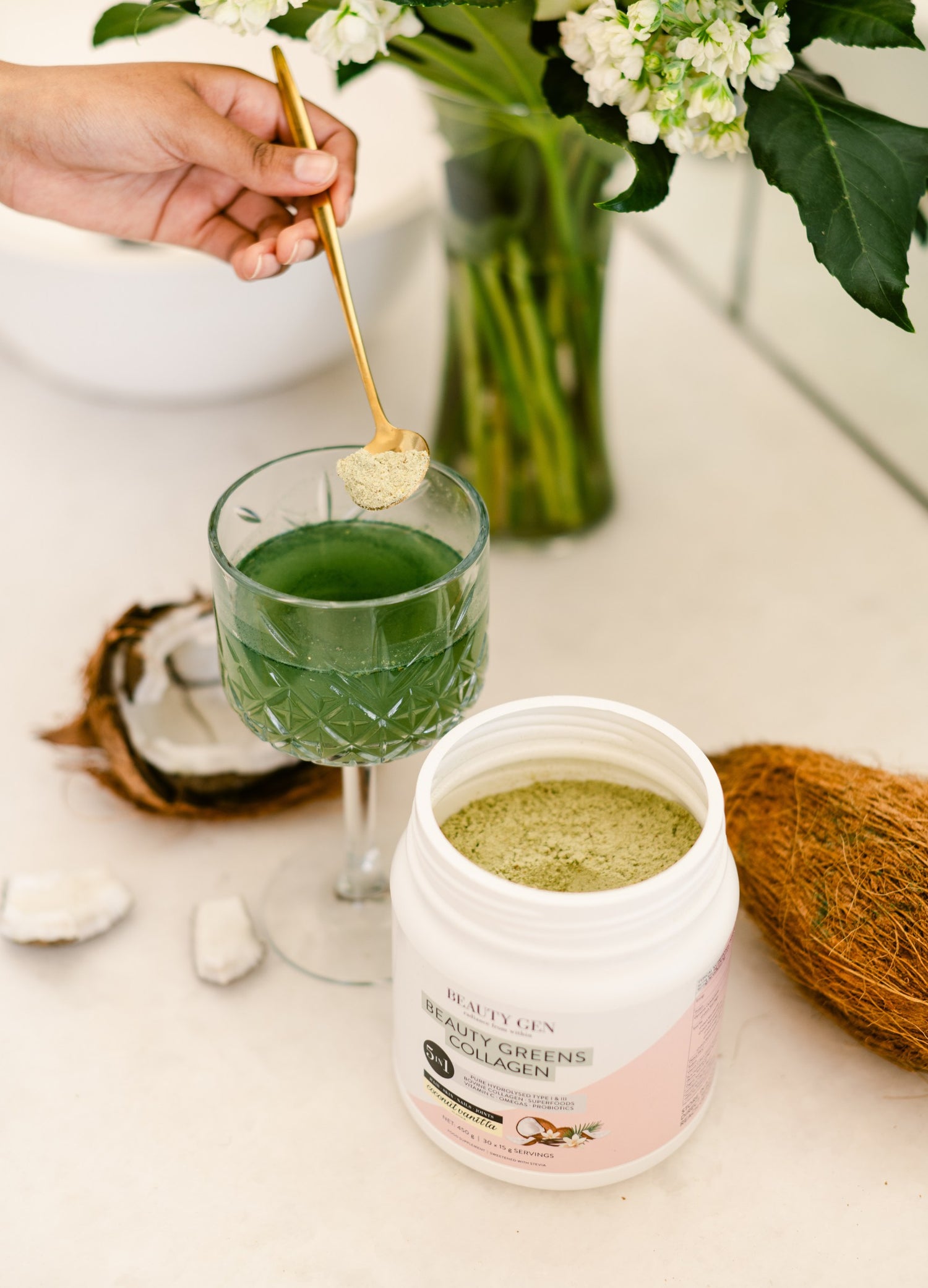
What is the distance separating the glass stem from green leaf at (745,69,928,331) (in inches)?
12.9

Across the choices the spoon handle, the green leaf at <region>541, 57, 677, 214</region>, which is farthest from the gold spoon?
the green leaf at <region>541, 57, 677, 214</region>

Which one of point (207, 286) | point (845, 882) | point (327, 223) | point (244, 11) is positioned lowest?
point (845, 882)

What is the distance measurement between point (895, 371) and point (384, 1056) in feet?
Result: 2.03

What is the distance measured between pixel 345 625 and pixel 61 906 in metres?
0.25

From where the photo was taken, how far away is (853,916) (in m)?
0.57

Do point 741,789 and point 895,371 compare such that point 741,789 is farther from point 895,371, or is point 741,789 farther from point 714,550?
point 895,371

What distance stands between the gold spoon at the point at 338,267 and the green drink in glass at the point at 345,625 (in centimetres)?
3

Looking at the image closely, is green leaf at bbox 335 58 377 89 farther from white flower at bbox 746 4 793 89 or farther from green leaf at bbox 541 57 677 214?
white flower at bbox 746 4 793 89

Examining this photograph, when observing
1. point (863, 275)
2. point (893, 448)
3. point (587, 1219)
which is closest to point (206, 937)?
point (587, 1219)

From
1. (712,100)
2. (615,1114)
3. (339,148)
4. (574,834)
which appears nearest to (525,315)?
(339,148)

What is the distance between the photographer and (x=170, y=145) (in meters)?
0.68

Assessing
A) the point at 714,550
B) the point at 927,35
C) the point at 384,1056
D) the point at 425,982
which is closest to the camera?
the point at 425,982

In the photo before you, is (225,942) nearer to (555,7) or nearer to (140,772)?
(140,772)

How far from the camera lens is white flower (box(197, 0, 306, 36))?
21.0 inches
